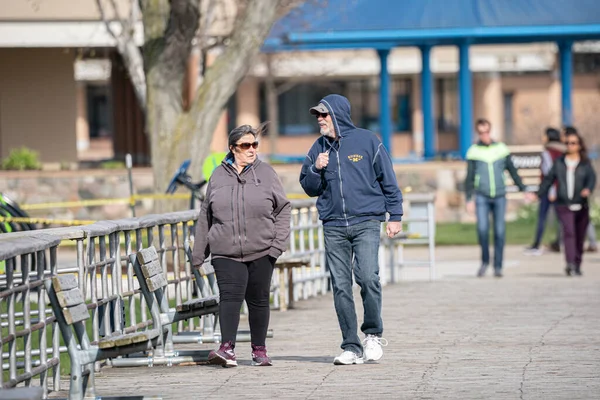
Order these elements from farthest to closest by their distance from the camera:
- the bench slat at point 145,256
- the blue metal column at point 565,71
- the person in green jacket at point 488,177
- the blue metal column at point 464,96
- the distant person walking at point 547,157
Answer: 1. the blue metal column at point 565,71
2. the blue metal column at point 464,96
3. the distant person walking at point 547,157
4. the person in green jacket at point 488,177
5. the bench slat at point 145,256

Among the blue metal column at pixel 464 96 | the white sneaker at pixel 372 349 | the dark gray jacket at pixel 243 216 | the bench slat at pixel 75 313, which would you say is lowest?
the white sneaker at pixel 372 349

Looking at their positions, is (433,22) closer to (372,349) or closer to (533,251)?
(533,251)

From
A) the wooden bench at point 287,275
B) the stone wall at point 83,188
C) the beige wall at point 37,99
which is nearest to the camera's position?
the wooden bench at point 287,275

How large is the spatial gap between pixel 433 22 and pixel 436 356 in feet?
63.2

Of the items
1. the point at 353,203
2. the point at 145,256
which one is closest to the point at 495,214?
the point at 353,203

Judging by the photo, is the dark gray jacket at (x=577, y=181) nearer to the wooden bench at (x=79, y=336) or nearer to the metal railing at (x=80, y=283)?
the metal railing at (x=80, y=283)

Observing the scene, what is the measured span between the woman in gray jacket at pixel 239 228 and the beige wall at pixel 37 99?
1970 centimetres

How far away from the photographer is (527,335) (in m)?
11.5

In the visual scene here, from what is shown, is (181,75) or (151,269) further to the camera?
(181,75)

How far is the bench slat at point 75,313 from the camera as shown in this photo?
7980 millimetres

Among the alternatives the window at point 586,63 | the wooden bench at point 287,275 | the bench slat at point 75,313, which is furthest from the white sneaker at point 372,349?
the window at point 586,63

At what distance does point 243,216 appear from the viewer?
387 inches

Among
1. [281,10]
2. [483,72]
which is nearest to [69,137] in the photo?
[281,10]

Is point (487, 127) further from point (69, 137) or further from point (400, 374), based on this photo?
point (69, 137)
